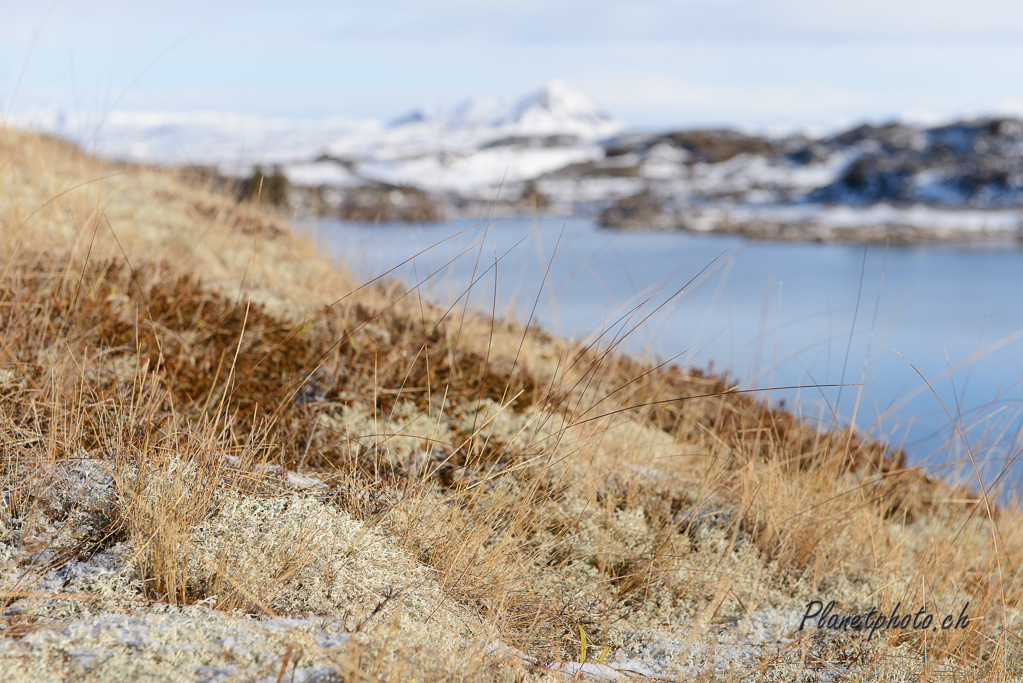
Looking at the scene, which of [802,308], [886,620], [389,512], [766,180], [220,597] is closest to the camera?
[220,597]

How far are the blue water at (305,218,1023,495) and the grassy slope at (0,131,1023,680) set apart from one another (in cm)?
41

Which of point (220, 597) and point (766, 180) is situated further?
point (766, 180)

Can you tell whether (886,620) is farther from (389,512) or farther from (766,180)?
(766,180)

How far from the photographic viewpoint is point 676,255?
21969mm

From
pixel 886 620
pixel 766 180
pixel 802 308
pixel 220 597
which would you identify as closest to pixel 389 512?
pixel 220 597

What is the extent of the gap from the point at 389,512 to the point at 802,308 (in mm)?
12723

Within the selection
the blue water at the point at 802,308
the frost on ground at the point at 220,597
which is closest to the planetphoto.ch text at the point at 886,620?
the blue water at the point at 802,308

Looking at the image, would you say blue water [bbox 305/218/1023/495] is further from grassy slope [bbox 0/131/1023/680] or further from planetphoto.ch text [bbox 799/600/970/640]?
planetphoto.ch text [bbox 799/600/970/640]

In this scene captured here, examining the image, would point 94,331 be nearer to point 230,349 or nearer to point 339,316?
point 230,349

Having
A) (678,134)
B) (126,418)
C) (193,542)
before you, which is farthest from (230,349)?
(678,134)

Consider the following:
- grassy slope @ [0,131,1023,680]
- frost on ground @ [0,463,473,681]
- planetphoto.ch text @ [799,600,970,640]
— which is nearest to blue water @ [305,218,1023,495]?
grassy slope @ [0,131,1023,680]

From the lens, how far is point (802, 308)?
12922mm

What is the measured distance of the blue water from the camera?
3225mm

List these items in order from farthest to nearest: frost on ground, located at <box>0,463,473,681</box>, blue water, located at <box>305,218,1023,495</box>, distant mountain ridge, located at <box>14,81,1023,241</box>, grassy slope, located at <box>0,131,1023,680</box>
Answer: distant mountain ridge, located at <box>14,81,1023,241</box> < blue water, located at <box>305,218,1023,495</box> < grassy slope, located at <box>0,131,1023,680</box> < frost on ground, located at <box>0,463,473,681</box>
